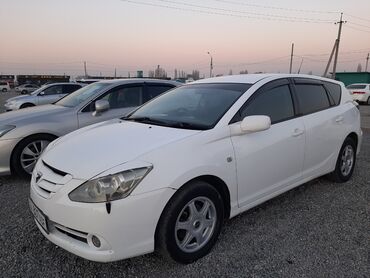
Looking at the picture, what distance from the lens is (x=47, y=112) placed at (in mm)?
5160

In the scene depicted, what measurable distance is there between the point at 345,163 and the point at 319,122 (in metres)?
1.13

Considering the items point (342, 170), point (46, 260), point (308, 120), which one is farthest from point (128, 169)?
point (342, 170)

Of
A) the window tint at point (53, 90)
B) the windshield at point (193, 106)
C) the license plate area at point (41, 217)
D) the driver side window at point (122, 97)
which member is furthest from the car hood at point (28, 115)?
the window tint at point (53, 90)

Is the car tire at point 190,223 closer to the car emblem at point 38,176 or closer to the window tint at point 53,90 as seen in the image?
the car emblem at point 38,176

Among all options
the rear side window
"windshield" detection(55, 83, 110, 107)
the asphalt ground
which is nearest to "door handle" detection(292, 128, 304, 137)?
the rear side window

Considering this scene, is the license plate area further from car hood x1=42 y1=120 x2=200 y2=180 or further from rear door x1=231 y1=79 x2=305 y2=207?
rear door x1=231 y1=79 x2=305 y2=207

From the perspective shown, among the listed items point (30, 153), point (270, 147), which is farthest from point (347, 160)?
point (30, 153)

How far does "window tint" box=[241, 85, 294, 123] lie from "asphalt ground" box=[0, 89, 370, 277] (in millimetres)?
1107

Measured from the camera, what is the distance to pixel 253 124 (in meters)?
2.91

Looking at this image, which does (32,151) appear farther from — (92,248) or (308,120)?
(308,120)

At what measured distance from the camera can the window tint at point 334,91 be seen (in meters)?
4.48

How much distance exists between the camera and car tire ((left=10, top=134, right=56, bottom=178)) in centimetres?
467

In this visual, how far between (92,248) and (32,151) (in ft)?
9.82

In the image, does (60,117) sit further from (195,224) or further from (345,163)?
(345,163)
